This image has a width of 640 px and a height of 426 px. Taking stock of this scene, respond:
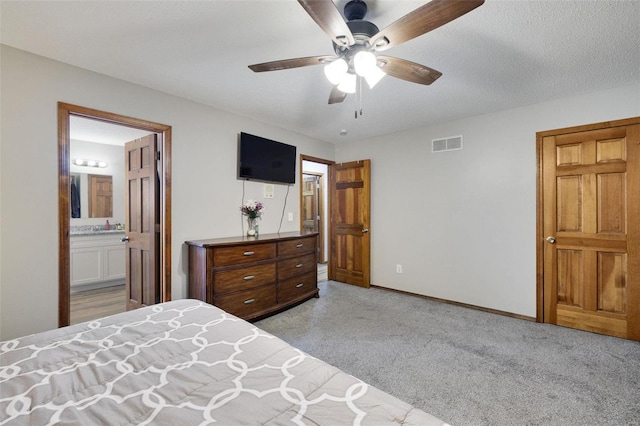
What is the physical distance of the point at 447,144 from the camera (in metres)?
3.80

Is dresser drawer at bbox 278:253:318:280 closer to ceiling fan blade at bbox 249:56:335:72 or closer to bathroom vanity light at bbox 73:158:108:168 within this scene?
ceiling fan blade at bbox 249:56:335:72

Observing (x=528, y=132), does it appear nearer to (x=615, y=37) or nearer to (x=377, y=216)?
(x=615, y=37)

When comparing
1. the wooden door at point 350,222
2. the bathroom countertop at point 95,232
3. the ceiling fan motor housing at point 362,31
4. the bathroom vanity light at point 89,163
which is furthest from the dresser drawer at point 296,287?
the bathroom vanity light at point 89,163

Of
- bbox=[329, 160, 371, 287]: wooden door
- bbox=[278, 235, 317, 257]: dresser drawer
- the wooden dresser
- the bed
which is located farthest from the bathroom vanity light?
the bed

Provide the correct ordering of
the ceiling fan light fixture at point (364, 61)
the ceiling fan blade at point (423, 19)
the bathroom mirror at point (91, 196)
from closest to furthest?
1. the ceiling fan blade at point (423, 19)
2. the ceiling fan light fixture at point (364, 61)
3. the bathroom mirror at point (91, 196)

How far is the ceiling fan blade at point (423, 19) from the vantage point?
3.88ft

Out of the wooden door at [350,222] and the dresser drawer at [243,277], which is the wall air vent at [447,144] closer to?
the wooden door at [350,222]

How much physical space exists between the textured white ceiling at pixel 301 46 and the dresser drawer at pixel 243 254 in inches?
63.9

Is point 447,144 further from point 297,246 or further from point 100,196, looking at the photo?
point 100,196

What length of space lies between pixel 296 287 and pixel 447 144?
2.82 metres

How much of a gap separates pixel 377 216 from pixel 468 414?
3049 millimetres

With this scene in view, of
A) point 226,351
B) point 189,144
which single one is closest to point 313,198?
point 189,144

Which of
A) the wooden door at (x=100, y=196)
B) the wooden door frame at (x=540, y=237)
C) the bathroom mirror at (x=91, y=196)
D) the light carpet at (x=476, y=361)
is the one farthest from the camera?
the wooden door at (x=100, y=196)

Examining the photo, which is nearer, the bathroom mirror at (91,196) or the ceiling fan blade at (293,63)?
the ceiling fan blade at (293,63)
